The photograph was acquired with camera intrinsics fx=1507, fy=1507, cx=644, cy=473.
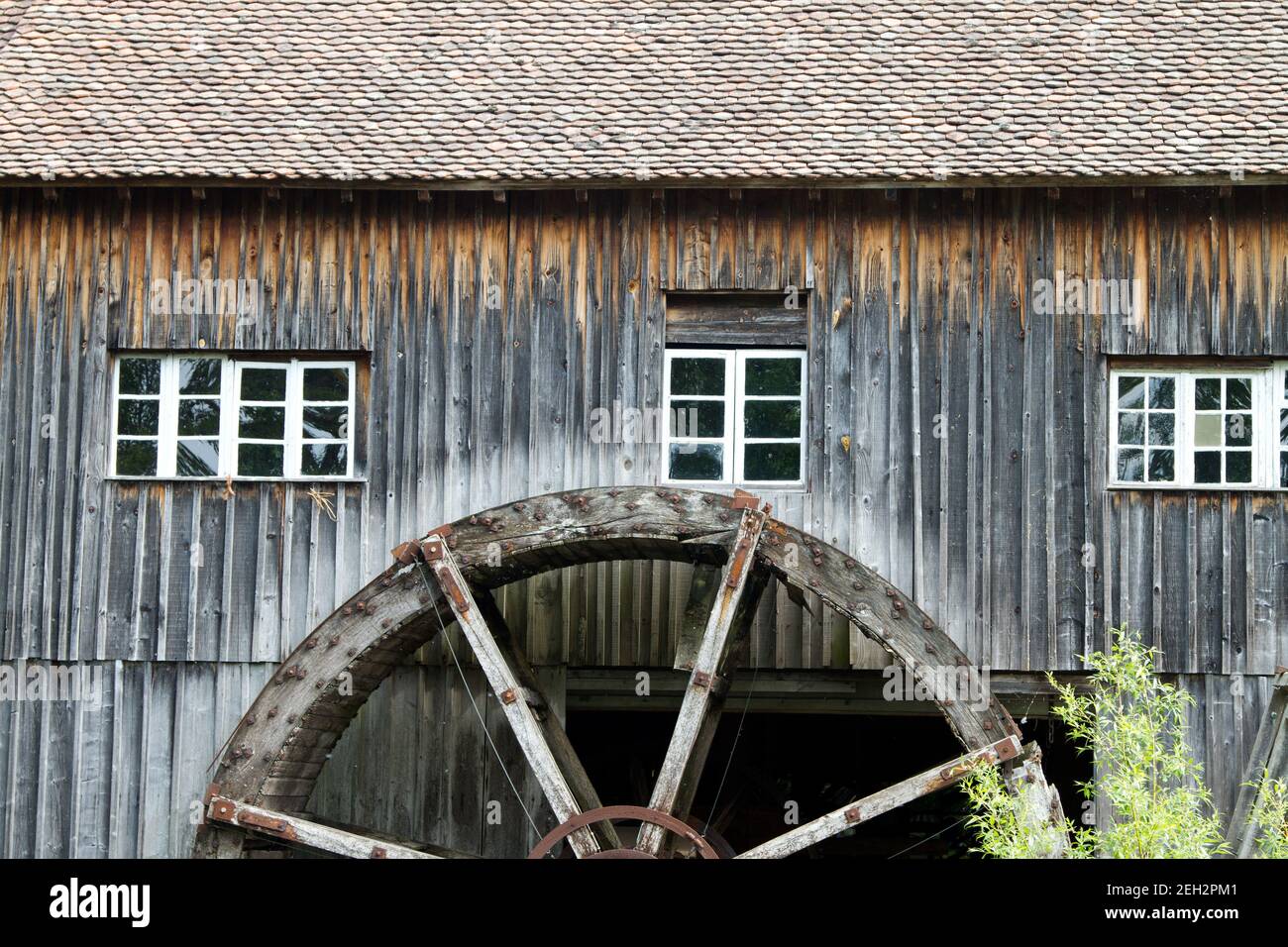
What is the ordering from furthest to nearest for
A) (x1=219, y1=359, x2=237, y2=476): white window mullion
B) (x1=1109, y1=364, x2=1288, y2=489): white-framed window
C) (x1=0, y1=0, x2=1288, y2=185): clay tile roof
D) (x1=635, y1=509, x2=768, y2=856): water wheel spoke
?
(x1=219, y1=359, x2=237, y2=476): white window mullion, (x1=1109, y1=364, x2=1288, y2=489): white-framed window, (x1=0, y1=0, x2=1288, y2=185): clay tile roof, (x1=635, y1=509, x2=768, y2=856): water wheel spoke

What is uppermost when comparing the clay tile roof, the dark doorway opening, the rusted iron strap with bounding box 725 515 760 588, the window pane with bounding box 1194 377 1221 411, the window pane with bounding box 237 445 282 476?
the clay tile roof

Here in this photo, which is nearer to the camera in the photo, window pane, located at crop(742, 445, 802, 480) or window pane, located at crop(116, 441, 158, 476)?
window pane, located at crop(742, 445, 802, 480)

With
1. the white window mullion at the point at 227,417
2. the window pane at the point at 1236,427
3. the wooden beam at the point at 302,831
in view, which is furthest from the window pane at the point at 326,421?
the window pane at the point at 1236,427

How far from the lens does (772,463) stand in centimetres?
988

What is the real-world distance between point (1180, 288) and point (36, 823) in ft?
26.8

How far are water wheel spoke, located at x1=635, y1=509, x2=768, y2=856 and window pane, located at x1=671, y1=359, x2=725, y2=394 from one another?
1419mm

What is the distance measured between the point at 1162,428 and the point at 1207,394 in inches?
14.1

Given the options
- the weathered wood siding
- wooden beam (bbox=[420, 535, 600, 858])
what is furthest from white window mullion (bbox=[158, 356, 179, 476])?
wooden beam (bbox=[420, 535, 600, 858])

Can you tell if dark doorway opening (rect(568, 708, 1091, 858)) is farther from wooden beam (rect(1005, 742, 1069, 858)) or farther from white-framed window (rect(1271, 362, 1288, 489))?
wooden beam (rect(1005, 742, 1069, 858))

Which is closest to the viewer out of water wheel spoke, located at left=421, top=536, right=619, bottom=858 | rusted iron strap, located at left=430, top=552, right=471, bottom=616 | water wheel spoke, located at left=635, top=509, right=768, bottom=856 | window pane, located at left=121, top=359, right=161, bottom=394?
water wheel spoke, located at left=635, top=509, right=768, bottom=856

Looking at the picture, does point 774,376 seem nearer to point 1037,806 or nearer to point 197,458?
point 1037,806

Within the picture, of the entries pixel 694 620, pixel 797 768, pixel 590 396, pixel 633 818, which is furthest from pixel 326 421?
pixel 797 768

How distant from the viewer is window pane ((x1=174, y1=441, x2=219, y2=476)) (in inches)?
393

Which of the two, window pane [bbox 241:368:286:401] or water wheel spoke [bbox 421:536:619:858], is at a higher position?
window pane [bbox 241:368:286:401]
